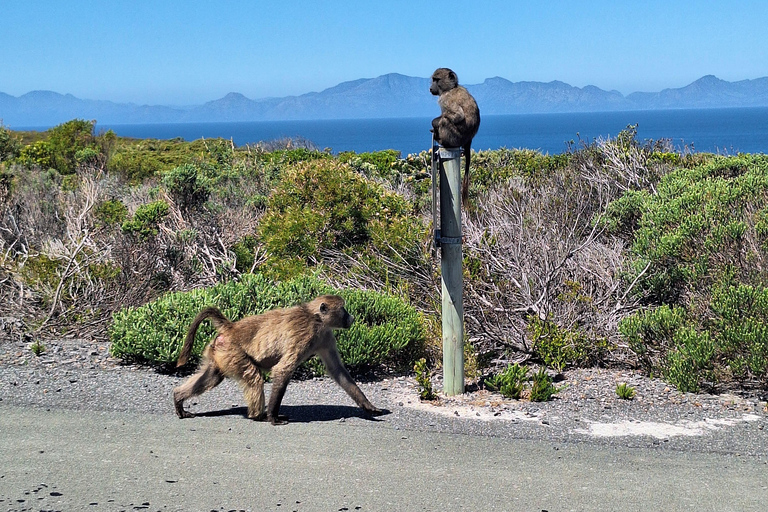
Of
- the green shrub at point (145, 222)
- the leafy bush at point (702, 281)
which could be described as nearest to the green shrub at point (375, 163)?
the green shrub at point (145, 222)

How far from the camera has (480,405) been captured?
6.43 metres

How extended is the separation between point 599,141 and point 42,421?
447 inches

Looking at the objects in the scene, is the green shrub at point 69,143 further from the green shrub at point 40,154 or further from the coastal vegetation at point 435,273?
the coastal vegetation at point 435,273

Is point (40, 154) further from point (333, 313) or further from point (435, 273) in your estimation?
point (333, 313)

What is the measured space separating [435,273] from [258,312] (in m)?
2.43

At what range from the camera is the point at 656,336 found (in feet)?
24.4

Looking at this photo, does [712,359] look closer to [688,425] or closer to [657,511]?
[688,425]

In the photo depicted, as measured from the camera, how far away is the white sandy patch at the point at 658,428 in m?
5.62

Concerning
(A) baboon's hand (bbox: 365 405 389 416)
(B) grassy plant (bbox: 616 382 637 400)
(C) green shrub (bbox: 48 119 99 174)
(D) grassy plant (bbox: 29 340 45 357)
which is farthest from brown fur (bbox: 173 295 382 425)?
(C) green shrub (bbox: 48 119 99 174)

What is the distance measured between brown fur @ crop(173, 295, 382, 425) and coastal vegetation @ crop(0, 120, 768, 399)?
1297mm

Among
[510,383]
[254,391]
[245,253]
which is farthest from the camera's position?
[245,253]

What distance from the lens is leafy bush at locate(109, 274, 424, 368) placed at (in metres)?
7.44

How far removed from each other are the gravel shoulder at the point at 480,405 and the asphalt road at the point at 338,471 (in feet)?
0.78

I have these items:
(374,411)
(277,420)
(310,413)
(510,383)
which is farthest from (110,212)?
(510,383)
